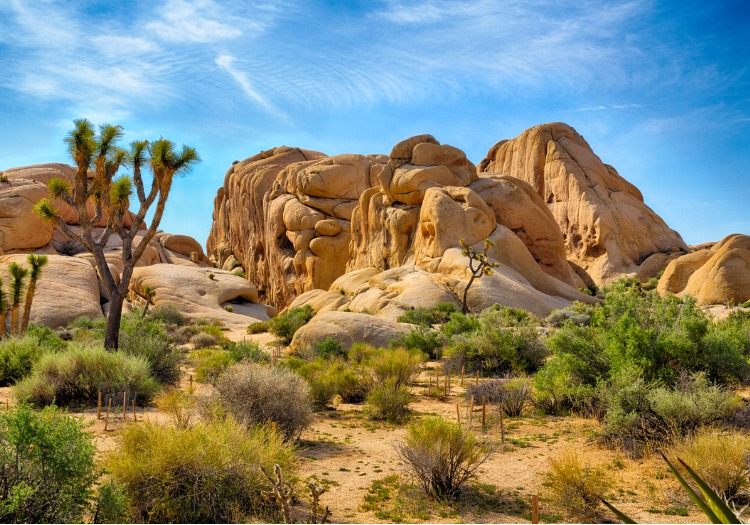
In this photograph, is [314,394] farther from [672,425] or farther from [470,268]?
[470,268]

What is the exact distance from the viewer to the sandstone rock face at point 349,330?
70.1ft

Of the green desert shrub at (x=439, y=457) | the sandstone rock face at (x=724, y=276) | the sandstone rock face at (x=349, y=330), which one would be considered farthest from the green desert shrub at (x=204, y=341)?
the sandstone rock face at (x=724, y=276)

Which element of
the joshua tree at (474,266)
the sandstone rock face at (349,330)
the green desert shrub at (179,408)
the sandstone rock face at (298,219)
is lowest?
the green desert shrub at (179,408)

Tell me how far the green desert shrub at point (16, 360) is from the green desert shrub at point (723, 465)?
1459cm

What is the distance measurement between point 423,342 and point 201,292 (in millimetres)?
23528

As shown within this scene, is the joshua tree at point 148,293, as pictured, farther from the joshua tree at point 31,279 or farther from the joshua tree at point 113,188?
the joshua tree at point 113,188

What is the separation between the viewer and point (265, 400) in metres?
9.86

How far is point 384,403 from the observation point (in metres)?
12.3

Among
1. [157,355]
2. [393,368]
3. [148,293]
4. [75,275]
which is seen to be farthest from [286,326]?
[75,275]

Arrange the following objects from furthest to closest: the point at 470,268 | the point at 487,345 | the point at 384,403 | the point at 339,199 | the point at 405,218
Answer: the point at 339,199
the point at 405,218
the point at 470,268
the point at 487,345
the point at 384,403

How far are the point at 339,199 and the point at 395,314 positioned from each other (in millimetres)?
26595

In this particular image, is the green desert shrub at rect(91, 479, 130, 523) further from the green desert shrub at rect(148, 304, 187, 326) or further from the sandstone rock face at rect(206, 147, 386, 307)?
the sandstone rock face at rect(206, 147, 386, 307)

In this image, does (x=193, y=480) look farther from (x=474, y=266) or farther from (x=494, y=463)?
(x=474, y=266)

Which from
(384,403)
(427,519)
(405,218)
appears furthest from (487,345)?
(405,218)
